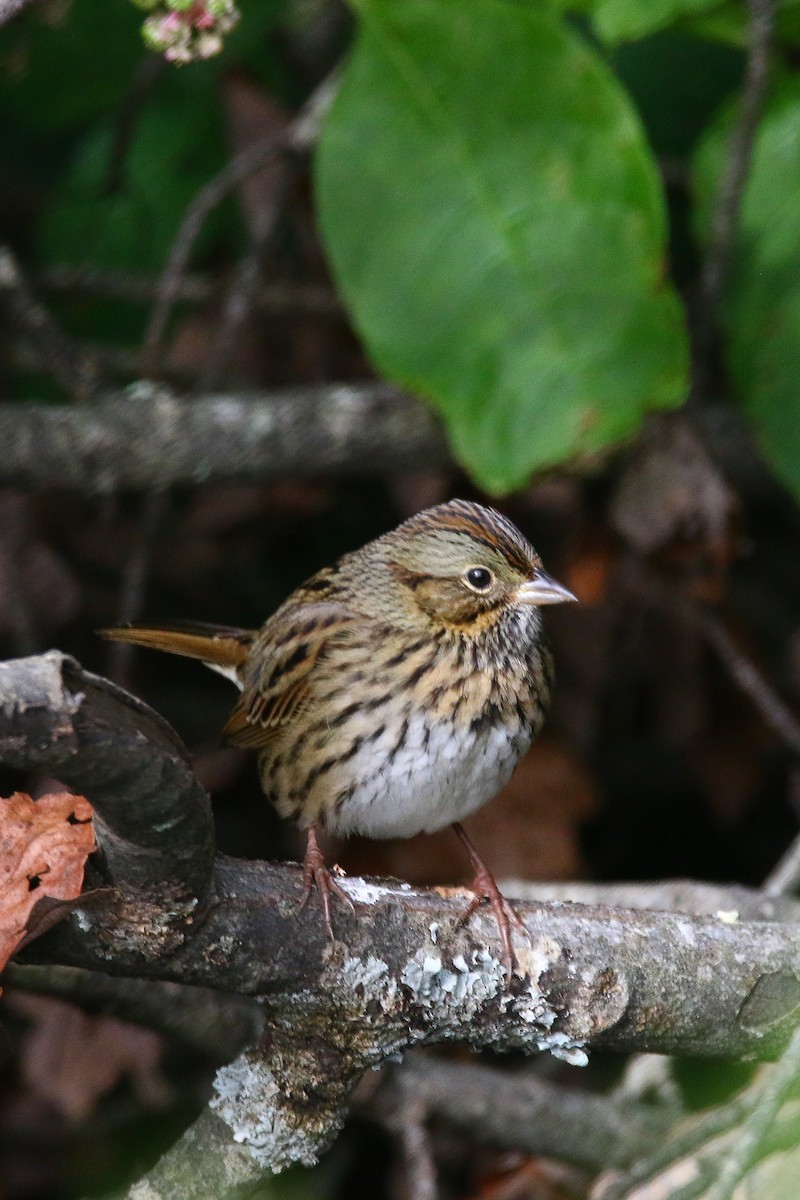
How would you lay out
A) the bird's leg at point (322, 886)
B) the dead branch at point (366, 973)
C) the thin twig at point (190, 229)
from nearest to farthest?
the dead branch at point (366, 973) < the bird's leg at point (322, 886) < the thin twig at point (190, 229)

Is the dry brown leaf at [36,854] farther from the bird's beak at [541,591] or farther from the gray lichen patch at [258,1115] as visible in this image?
the bird's beak at [541,591]

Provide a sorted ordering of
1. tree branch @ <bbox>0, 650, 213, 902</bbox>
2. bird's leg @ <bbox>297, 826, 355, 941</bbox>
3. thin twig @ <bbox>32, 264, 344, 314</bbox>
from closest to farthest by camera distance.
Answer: tree branch @ <bbox>0, 650, 213, 902</bbox> → bird's leg @ <bbox>297, 826, 355, 941</bbox> → thin twig @ <bbox>32, 264, 344, 314</bbox>

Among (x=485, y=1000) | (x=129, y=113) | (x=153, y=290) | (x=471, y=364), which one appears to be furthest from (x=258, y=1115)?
(x=129, y=113)

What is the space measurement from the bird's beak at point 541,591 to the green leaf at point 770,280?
90 centimetres

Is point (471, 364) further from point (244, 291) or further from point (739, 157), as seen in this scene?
point (244, 291)

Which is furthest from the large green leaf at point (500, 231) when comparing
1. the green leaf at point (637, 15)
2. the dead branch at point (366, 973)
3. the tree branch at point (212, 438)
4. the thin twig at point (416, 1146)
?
the thin twig at point (416, 1146)

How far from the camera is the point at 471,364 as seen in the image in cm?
356

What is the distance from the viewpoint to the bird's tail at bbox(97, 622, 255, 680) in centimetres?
350

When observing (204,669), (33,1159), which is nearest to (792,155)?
(204,669)

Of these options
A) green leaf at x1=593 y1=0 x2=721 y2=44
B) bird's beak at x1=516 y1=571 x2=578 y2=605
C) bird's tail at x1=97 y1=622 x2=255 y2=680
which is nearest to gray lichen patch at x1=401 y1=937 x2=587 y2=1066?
bird's beak at x1=516 y1=571 x2=578 y2=605

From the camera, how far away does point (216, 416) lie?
4055mm

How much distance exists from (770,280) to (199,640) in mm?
1601

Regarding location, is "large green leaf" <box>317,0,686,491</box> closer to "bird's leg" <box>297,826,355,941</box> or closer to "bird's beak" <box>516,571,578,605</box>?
"bird's beak" <box>516,571,578,605</box>

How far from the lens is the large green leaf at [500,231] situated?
11.5 feet
